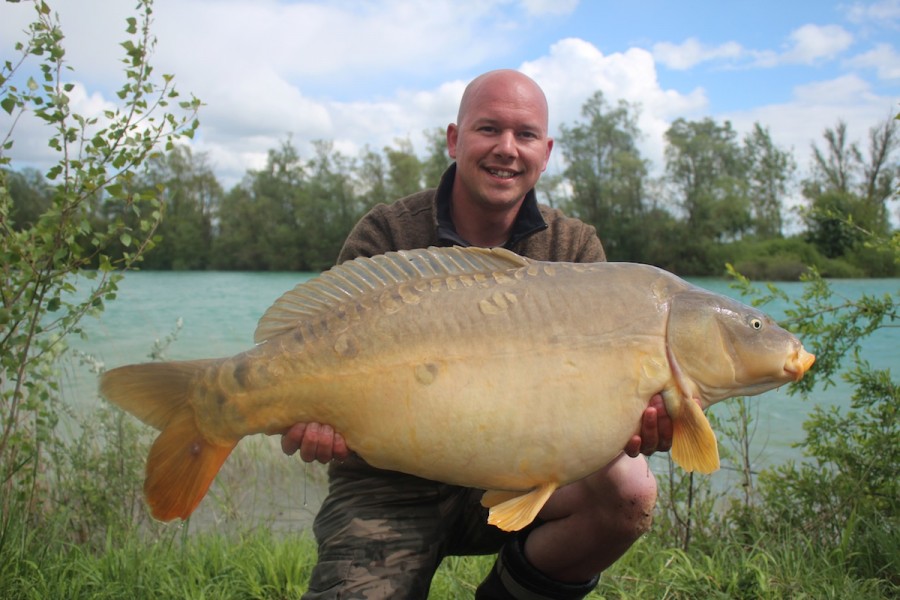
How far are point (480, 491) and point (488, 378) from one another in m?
0.64

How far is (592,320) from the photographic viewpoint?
1.65 meters

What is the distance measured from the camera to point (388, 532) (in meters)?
1.99

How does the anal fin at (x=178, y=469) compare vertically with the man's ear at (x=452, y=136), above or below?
below

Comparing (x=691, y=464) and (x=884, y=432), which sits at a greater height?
(x=691, y=464)

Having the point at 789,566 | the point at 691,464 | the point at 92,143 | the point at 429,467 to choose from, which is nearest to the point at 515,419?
the point at 429,467

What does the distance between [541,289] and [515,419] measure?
0.31m

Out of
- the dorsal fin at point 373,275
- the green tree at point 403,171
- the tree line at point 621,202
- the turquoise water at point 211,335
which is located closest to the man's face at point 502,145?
the dorsal fin at point 373,275

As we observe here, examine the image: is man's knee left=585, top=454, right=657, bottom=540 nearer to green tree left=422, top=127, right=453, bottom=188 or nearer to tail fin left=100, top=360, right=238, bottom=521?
tail fin left=100, top=360, right=238, bottom=521

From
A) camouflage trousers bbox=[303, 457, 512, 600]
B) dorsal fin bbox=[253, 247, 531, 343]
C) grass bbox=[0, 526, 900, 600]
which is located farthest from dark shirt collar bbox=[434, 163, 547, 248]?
grass bbox=[0, 526, 900, 600]

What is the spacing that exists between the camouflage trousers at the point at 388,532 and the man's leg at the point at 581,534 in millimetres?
126

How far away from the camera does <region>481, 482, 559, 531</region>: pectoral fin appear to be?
1.61 m

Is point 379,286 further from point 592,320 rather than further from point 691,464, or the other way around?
point 691,464

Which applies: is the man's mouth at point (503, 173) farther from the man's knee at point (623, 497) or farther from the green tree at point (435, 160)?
the green tree at point (435, 160)

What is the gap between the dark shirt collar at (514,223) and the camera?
230 cm
